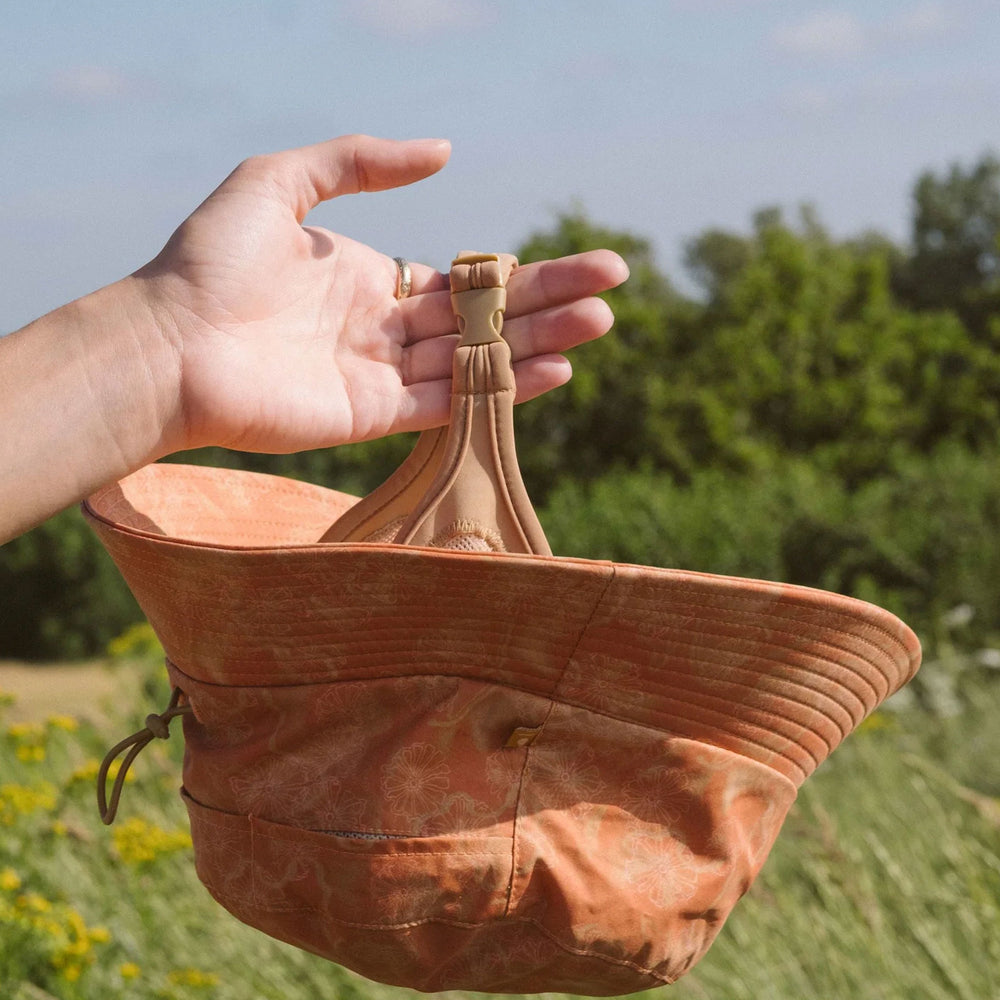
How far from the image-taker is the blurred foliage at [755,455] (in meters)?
6.72

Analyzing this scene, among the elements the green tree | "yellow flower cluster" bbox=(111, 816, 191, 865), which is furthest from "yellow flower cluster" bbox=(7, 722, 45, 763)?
the green tree

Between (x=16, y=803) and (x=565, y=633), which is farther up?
(x=565, y=633)

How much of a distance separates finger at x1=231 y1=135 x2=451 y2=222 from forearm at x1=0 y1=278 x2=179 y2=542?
220mm

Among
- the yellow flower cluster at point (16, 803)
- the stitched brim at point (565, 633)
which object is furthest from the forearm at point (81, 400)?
the yellow flower cluster at point (16, 803)

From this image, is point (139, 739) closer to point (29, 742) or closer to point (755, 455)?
point (29, 742)

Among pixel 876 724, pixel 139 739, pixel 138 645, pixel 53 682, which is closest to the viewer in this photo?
pixel 139 739

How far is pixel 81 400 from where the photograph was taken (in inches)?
51.6

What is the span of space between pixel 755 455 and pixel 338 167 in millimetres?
9016

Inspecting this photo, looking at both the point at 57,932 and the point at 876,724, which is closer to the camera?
the point at 57,932

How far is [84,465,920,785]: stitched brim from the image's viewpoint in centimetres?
106

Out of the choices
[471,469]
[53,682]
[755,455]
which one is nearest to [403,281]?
[471,469]

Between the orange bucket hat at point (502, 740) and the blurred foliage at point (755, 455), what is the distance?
5194mm

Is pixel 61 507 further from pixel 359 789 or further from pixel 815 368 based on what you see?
pixel 815 368

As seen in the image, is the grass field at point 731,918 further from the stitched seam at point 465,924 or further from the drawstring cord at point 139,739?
the drawstring cord at point 139,739
